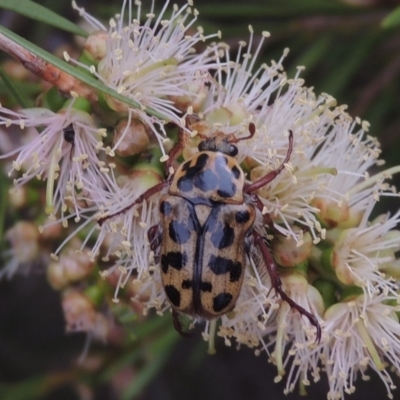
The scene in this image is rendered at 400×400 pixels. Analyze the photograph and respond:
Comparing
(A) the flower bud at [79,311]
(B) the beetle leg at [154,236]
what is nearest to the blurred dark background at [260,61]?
(A) the flower bud at [79,311]

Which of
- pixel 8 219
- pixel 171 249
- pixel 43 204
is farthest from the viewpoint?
pixel 8 219

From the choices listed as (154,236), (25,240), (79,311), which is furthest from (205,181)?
(25,240)

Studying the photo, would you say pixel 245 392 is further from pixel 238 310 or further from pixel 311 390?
pixel 238 310

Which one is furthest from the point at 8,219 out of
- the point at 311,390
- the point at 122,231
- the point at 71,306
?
the point at 311,390

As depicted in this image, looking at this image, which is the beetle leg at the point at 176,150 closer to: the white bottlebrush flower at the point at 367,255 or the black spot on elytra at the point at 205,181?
the black spot on elytra at the point at 205,181

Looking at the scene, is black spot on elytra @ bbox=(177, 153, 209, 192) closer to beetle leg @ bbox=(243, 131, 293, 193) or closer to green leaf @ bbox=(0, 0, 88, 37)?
beetle leg @ bbox=(243, 131, 293, 193)

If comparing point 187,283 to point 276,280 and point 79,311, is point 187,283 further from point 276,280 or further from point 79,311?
point 79,311
